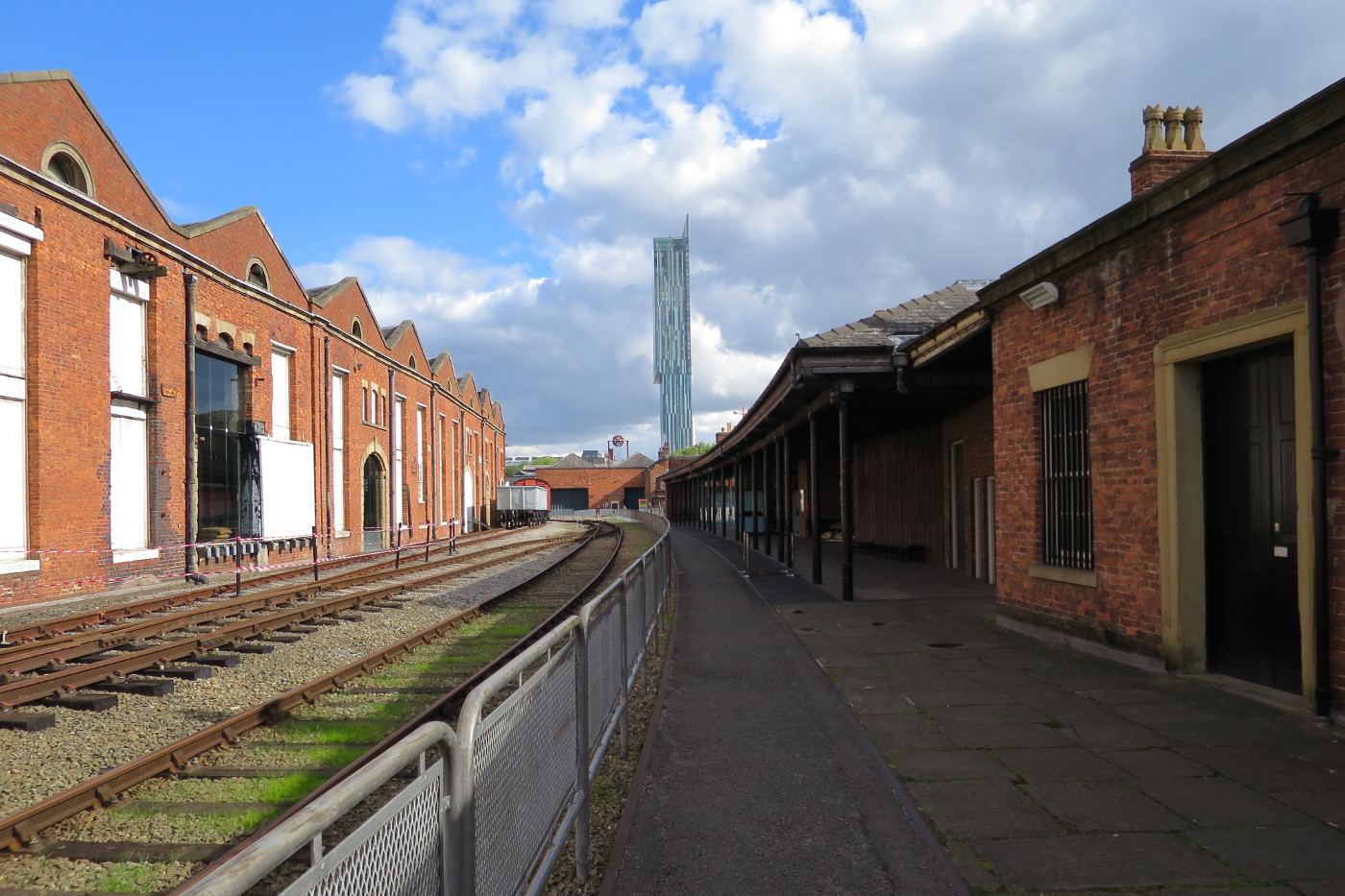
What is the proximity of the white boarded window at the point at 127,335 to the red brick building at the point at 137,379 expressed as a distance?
39mm

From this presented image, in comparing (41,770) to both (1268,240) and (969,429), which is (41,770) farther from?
(969,429)

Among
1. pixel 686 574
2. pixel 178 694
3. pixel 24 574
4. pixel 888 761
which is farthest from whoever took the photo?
pixel 686 574

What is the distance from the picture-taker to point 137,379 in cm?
1758

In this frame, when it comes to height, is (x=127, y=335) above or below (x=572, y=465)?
above

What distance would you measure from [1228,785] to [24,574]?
55.4 ft

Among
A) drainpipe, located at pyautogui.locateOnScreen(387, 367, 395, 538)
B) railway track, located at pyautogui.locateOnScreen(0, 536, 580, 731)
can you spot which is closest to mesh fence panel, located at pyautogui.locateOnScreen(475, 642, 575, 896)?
railway track, located at pyautogui.locateOnScreen(0, 536, 580, 731)

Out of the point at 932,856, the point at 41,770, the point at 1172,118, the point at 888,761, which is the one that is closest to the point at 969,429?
A: the point at 1172,118

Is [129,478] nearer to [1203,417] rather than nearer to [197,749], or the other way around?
[197,749]

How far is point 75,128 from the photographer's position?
1595cm

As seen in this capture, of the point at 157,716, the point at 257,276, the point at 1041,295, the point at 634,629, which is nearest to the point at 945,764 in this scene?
the point at 634,629

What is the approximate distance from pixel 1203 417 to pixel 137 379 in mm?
18955

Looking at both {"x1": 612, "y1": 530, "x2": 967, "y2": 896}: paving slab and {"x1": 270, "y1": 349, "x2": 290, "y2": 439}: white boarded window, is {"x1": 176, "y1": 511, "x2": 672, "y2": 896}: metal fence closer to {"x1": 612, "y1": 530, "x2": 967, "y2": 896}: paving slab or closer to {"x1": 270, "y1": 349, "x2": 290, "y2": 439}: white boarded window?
{"x1": 612, "y1": 530, "x2": 967, "y2": 896}: paving slab

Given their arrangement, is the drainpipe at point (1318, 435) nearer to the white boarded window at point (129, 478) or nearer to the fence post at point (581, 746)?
the fence post at point (581, 746)

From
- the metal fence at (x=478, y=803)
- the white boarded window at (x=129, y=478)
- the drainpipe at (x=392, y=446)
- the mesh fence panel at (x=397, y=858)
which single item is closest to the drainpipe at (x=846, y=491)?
the metal fence at (x=478, y=803)
